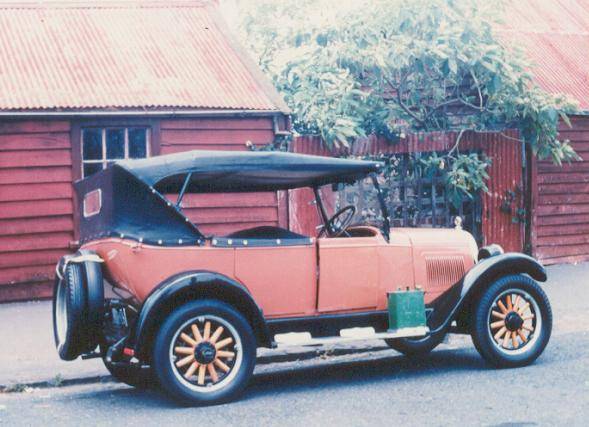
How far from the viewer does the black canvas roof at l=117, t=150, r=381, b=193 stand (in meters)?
6.48

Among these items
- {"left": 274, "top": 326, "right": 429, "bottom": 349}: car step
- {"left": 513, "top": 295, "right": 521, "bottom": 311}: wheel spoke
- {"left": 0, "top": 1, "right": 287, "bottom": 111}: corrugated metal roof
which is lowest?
{"left": 274, "top": 326, "right": 429, "bottom": 349}: car step

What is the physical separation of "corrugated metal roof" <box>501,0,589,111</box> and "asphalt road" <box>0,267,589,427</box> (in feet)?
30.9

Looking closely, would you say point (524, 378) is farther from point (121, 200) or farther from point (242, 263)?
point (121, 200)

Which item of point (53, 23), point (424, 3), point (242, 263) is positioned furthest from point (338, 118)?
point (242, 263)

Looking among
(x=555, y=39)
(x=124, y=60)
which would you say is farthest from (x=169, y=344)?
(x=555, y=39)

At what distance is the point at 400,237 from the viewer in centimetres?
725

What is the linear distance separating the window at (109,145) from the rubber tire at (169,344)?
6.95 meters

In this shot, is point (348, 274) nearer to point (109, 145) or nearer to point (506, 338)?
point (506, 338)

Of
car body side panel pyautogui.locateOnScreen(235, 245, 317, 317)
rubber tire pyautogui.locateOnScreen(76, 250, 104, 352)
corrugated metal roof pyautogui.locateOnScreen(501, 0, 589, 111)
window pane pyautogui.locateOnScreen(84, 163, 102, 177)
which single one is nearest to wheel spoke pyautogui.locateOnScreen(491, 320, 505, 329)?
car body side panel pyautogui.locateOnScreen(235, 245, 317, 317)

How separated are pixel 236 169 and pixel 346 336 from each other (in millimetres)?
1520

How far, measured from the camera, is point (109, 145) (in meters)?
12.8

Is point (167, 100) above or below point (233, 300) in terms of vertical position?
above

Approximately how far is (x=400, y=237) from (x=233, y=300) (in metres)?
1.66

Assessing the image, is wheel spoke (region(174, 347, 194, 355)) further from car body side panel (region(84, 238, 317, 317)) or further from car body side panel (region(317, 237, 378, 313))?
car body side panel (region(317, 237, 378, 313))
